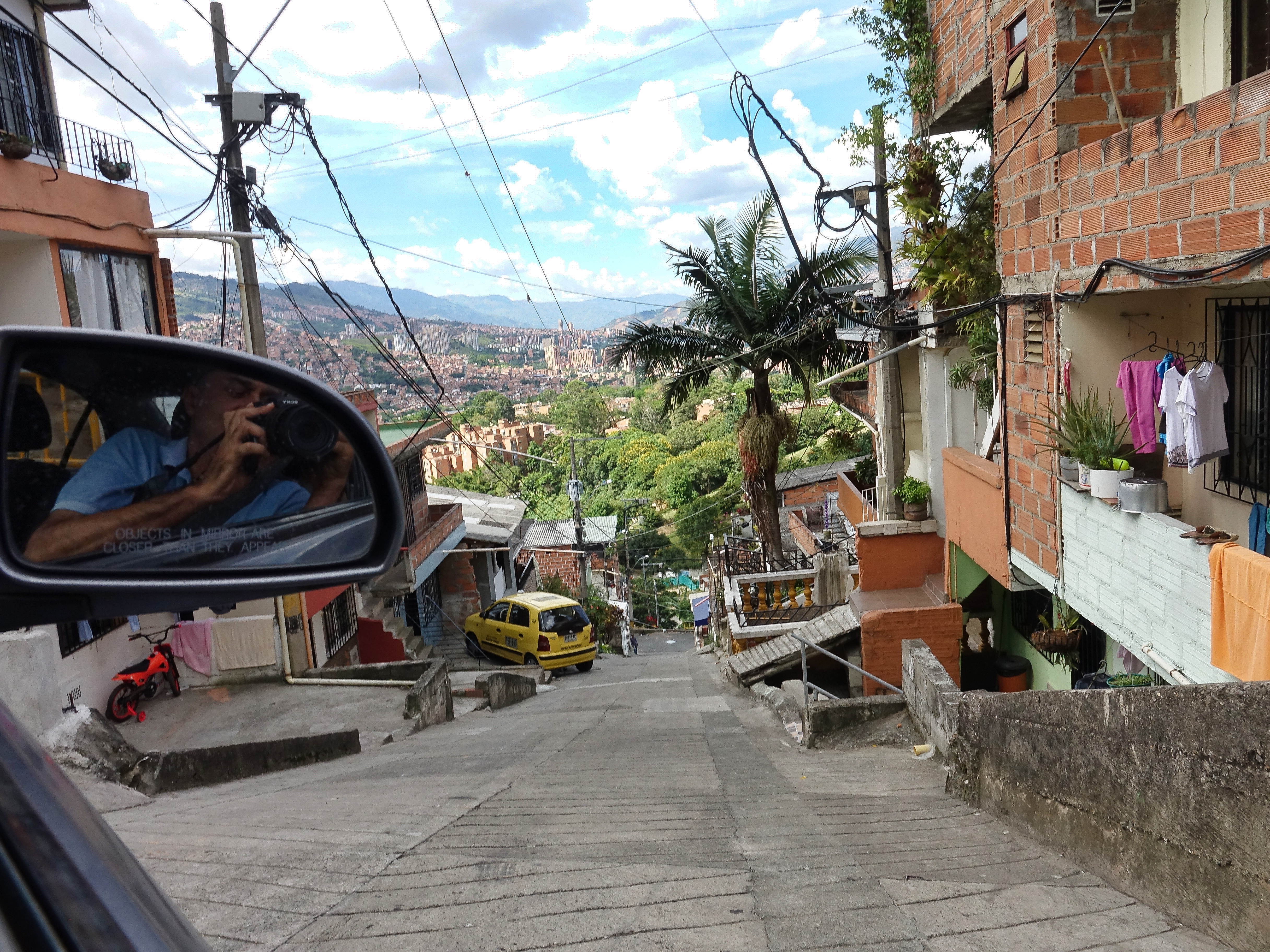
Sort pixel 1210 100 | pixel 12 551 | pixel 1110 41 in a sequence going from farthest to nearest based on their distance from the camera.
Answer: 1. pixel 1110 41
2. pixel 1210 100
3. pixel 12 551

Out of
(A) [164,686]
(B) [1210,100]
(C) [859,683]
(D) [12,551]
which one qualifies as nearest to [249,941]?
(D) [12,551]

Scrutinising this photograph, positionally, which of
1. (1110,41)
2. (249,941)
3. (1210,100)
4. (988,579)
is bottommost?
(988,579)

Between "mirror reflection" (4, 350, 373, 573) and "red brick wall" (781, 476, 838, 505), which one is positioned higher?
"mirror reflection" (4, 350, 373, 573)

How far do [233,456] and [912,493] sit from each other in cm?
1381

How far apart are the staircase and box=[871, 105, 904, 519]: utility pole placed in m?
10.7

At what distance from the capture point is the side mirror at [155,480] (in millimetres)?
1832

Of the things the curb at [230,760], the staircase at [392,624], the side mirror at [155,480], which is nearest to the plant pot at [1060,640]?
the curb at [230,760]

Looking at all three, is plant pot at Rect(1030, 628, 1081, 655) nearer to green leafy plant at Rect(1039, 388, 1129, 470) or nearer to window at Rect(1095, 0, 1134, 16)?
green leafy plant at Rect(1039, 388, 1129, 470)

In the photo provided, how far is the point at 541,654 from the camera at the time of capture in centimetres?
2116

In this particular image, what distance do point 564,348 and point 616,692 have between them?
203 feet

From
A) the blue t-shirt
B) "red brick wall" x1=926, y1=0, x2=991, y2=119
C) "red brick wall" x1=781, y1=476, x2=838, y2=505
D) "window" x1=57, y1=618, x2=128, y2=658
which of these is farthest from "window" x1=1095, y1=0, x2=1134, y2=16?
"red brick wall" x1=781, y1=476, x2=838, y2=505

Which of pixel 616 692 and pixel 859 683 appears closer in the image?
pixel 859 683

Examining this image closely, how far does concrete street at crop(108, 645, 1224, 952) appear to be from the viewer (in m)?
3.39

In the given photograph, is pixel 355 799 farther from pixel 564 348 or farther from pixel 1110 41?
pixel 564 348
